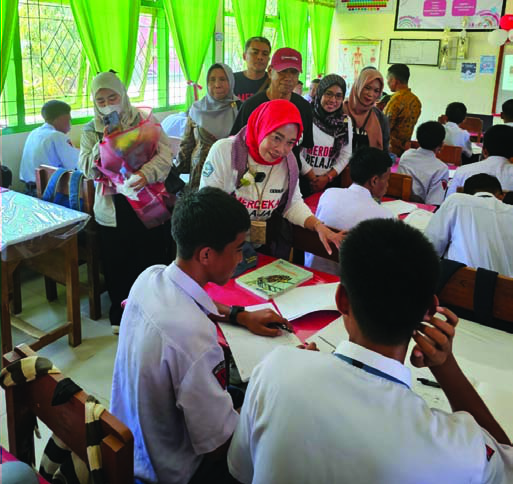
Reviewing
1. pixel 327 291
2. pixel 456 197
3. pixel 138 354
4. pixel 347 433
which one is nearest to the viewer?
pixel 347 433

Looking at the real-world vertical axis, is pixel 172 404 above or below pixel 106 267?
above

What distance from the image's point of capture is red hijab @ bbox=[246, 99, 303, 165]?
2188 millimetres

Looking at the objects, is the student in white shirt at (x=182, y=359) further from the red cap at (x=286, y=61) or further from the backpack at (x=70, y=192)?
the red cap at (x=286, y=61)

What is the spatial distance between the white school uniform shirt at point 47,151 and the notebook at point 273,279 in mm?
2167

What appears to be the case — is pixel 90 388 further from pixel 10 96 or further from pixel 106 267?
pixel 10 96

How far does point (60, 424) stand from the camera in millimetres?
1056

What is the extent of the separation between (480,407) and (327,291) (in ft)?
2.82

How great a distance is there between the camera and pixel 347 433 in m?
0.80

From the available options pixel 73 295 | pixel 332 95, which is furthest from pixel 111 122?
pixel 332 95

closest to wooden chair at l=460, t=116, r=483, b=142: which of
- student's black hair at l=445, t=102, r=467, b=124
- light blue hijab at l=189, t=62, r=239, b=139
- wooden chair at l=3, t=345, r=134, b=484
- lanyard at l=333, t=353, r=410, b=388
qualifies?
student's black hair at l=445, t=102, r=467, b=124

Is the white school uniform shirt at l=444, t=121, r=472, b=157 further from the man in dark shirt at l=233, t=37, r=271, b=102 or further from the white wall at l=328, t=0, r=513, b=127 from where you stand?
the white wall at l=328, t=0, r=513, b=127

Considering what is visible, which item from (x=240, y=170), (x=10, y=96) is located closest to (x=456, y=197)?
(x=240, y=170)

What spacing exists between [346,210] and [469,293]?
0.84 metres

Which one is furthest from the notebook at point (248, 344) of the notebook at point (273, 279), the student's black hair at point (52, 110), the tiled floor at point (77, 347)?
the student's black hair at point (52, 110)
